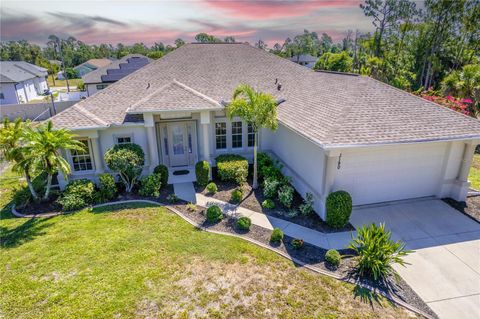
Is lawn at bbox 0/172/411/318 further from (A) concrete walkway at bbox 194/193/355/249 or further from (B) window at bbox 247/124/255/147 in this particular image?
(B) window at bbox 247/124/255/147

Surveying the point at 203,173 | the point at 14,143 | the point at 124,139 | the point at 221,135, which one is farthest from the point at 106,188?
the point at 221,135

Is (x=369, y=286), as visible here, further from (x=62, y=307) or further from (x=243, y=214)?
(x=62, y=307)

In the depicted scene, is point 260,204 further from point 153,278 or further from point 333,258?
point 153,278

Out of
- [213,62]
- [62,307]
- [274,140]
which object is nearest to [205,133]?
[274,140]

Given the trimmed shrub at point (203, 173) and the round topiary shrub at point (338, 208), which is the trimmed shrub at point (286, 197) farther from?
the trimmed shrub at point (203, 173)

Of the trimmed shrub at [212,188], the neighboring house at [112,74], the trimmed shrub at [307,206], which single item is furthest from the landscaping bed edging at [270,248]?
the neighboring house at [112,74]

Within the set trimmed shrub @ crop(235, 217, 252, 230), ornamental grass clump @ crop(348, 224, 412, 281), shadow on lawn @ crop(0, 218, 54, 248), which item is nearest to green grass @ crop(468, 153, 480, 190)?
ornamental grass clump @ crop(348, 224, 412, 281)
